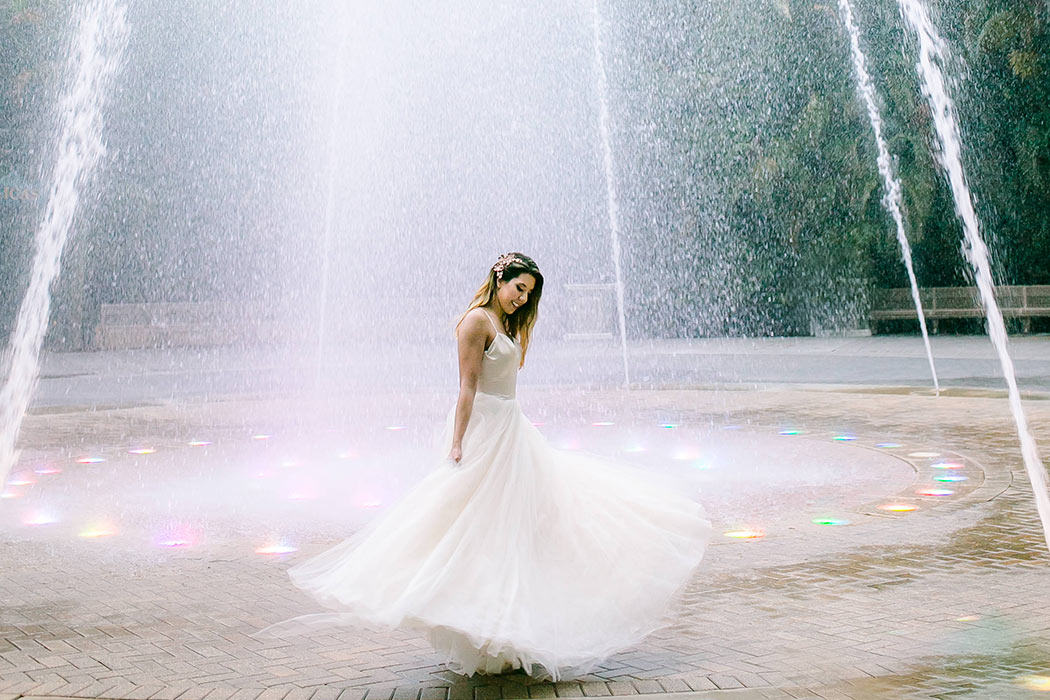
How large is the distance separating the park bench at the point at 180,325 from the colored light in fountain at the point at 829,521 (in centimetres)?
2366

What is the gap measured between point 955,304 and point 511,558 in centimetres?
2493

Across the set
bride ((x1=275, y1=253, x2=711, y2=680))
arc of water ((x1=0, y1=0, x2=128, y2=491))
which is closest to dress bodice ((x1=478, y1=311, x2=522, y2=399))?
bride ((x1=275, y1=253, x2=711, y2=680))

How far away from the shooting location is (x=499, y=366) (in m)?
4.64

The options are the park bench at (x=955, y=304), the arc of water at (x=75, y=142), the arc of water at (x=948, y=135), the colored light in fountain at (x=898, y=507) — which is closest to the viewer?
the colored light in fountain at (x=898, y=507)

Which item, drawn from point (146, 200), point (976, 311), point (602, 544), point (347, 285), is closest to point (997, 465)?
point (602, 544)

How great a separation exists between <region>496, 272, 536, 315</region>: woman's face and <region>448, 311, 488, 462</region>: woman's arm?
4.8 inches

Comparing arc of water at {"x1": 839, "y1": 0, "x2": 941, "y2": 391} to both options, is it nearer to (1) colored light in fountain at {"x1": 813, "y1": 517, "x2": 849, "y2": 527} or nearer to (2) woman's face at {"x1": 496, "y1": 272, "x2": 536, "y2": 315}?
(1) colored light in fountain at {"x1": 813, "y1": 517, "x2": 849, "y2": 527}

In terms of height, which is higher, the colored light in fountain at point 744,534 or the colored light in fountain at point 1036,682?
the colored light in fountain at point 744,534

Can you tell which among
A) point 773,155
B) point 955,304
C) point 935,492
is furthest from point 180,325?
point 935,492

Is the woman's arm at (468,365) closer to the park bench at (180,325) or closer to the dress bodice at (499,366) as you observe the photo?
the dress bodice at (499,366)

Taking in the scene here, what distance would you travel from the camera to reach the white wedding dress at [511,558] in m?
4.21

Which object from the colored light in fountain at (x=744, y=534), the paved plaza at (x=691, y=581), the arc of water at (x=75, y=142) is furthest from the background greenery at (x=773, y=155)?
the colored light in fountain at (x=744, y=534)

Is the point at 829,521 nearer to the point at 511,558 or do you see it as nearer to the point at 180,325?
the point at 511,558

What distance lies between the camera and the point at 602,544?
4.51 meters
